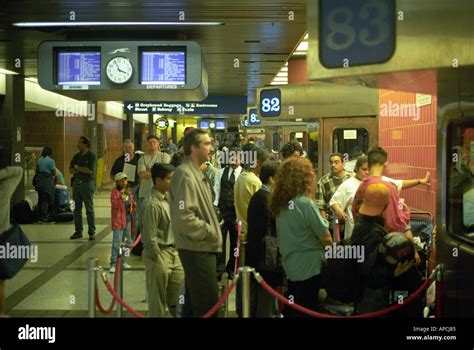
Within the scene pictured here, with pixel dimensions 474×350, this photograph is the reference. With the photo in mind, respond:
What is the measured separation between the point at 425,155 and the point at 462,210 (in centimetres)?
293

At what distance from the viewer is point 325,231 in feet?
17.2

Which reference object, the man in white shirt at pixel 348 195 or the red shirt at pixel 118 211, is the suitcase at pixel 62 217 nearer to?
the red shirt at pixel 118 211

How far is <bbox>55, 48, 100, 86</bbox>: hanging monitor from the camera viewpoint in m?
7.84

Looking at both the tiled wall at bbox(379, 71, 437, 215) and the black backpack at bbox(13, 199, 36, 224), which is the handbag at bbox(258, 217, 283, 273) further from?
the black backpack at bbox(13, 199, 36, 224)

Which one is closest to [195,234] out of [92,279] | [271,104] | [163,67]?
[92,279]

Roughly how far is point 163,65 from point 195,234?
128 inches

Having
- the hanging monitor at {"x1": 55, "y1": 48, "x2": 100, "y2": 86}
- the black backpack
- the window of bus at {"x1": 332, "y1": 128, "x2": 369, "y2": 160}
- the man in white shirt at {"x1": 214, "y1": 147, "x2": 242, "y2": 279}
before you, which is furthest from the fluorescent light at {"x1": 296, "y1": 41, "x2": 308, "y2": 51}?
the black backpack

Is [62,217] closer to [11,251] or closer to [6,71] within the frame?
[6,71]

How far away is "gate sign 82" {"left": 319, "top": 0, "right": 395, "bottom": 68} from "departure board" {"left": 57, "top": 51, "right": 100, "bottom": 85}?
12.1ft

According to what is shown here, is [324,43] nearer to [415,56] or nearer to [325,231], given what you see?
[415,56]

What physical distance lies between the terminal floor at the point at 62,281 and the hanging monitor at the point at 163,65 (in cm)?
249

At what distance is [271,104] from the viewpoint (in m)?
13.6

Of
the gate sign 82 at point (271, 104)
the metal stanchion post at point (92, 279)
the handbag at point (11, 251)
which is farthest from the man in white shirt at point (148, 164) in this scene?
the metal stanchion post at point (92, 279)

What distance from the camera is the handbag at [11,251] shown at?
6242 millimetres
